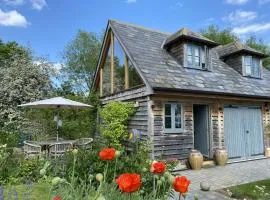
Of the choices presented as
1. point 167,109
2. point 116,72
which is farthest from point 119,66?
point 167,109

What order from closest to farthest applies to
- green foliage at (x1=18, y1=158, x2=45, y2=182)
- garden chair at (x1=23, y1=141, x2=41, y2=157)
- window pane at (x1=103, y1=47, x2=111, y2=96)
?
green foliage at (x1=18, y1=158, x2=45, y2=182), garden chair at (x1=23, y1=141, x2=41, y2=157), window pane at (x1=103, y1=47, x2=111, y2=96)

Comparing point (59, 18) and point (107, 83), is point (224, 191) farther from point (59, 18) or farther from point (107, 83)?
point (59, 18)

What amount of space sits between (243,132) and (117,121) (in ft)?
18.7

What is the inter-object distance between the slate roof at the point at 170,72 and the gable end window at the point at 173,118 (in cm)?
86

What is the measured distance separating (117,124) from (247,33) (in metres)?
27.5

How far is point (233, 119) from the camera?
1286cm

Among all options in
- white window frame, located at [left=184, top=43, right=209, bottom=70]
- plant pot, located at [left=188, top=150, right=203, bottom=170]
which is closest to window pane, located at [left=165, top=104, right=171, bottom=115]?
plant pot, located at [left=188, top=150, right=203, bottom=170]

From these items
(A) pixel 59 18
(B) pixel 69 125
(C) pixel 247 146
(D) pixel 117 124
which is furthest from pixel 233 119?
(A) pixel 59 18

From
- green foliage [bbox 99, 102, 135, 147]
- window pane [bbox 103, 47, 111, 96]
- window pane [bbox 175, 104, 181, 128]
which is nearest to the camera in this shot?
window pane [bbox 175, 104, 181, 128]

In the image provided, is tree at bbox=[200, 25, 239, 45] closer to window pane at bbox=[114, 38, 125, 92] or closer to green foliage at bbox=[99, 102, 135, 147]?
window pane at bbox=[114, 38, 125, 92]

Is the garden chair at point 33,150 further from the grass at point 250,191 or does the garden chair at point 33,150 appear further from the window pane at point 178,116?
the grass at point 250,191

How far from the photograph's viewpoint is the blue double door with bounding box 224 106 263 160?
12.6 m

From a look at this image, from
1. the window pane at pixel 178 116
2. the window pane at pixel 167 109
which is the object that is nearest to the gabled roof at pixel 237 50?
the window pane at pixel 178 116

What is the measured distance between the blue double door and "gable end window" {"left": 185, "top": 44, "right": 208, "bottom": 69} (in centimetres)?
223
